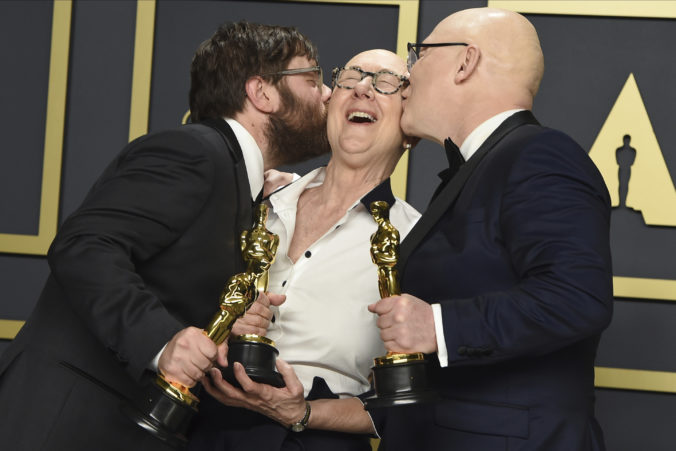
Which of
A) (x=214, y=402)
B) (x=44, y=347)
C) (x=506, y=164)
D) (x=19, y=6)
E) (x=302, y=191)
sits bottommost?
(x=214, y=402)

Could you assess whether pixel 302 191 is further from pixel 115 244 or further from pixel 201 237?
pixel 115 244

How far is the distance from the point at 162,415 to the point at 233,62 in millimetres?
1186

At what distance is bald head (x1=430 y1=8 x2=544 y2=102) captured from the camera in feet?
6.34

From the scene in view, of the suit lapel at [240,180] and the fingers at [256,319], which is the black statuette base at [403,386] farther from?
the suit lapel at [240,180]

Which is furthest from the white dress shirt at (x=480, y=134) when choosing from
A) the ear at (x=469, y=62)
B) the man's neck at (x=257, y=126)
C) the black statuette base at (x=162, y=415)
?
the black statuette base at (x=162, y=415)

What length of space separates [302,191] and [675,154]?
1577 millimetres

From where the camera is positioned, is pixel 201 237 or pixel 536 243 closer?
pixel 536 243

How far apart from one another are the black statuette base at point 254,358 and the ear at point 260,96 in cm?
82

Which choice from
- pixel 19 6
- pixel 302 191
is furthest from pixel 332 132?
pixel 19 6

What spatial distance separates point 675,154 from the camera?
3217mm

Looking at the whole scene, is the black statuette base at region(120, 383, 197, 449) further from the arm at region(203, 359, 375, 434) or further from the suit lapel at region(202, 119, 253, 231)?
the suit lapel at region(202, 119, 253, 231)

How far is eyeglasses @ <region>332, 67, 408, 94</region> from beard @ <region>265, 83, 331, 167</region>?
15 centimetres

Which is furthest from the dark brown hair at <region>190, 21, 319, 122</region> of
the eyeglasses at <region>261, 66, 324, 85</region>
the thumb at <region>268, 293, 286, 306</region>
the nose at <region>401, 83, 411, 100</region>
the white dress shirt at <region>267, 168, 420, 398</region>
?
the thumb at <region>268, 293, 286, 306</region>

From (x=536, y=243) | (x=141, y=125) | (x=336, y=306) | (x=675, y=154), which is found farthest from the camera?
(x=141, y=125)
